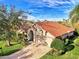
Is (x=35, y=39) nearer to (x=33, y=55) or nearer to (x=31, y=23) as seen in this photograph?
(x=31, y=23)

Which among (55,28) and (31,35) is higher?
(55,28)

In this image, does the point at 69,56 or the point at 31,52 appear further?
the point at 31,52

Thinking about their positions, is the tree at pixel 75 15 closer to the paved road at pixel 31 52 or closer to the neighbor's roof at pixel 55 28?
the neighbor's roof at pixel 55 28

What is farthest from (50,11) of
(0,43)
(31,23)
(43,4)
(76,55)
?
(76,55)

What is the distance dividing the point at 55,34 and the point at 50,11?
3173 mm

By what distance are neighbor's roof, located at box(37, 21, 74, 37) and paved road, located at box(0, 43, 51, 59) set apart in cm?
119

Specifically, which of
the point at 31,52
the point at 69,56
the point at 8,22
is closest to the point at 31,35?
the point at 8,22

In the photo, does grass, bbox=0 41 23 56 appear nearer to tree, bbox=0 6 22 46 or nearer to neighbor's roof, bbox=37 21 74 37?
tree, bbox=0 6 22 46

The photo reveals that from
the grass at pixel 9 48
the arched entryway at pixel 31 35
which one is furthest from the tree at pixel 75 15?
the grass at pixel 9 48

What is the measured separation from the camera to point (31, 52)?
1575 centimetres

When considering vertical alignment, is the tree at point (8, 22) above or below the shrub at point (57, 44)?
above

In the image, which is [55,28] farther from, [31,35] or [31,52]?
[31,52]

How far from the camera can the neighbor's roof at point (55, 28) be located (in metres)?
17.5

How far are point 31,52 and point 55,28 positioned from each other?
135 inches
